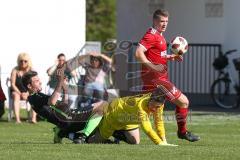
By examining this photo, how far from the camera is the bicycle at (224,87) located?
2439cm

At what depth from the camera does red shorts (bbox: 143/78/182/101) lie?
1371 cm

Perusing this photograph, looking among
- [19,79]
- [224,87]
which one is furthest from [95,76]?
[224,87]

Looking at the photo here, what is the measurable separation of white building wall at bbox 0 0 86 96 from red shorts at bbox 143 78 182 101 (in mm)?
10381

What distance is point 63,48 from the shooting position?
81.4 ft

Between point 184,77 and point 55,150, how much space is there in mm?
14568

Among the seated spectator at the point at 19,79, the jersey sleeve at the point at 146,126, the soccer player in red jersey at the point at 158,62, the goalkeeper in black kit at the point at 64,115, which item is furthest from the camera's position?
the seated spectator at the point at 19,79

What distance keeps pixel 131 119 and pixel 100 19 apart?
37399 millimetres

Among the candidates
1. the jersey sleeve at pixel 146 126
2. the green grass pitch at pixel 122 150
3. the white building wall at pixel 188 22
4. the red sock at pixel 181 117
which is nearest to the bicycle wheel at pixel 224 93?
the white building wall at pixel 188 22

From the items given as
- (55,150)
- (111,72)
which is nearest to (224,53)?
(111,72)

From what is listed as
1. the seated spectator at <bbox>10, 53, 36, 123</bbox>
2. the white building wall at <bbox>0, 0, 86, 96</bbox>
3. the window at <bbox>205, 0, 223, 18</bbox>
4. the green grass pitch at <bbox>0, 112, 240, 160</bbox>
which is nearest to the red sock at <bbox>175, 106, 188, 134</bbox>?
the green grass pitch at <bbox>0, 112, 240, 160</bbox>

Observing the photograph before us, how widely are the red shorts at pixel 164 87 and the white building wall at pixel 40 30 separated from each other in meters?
10.4

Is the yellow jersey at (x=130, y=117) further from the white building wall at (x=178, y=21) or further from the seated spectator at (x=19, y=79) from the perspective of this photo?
the white building wall at (x=178, y=21)

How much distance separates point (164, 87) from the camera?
13.8 metres

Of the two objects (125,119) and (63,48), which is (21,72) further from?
(125,119)
